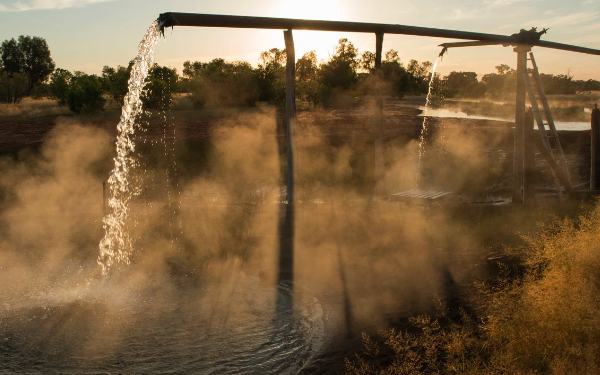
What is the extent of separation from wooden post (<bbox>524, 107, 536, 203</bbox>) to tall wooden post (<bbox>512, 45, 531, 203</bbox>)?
0.16 m

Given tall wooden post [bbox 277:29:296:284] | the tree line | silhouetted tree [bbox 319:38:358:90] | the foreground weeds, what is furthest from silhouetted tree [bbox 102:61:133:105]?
the foreground weeds

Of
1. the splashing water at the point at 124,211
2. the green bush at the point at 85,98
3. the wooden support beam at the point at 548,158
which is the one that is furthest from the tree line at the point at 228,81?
the wooden support beam at the point at 548,158

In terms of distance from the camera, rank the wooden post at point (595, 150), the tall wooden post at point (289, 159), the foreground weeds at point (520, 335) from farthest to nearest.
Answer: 1. the wooden post at point (595, 150)
2. the tall wooden post at point (289, 159)
3. the foreground weeds at point (520, 335)

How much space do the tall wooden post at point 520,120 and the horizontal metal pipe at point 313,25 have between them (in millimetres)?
268

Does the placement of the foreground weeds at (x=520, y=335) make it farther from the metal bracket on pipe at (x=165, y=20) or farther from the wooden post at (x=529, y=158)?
the metal bracket on pipe at (x=165, y=20)

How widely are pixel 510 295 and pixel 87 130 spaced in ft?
65.1

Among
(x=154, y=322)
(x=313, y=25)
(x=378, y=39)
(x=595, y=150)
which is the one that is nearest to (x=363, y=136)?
(x=595, y=150)

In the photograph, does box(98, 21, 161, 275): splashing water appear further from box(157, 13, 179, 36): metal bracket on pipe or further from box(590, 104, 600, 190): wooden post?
box(590, 104, 600, 190): wooden post

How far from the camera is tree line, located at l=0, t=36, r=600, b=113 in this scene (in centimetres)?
3088

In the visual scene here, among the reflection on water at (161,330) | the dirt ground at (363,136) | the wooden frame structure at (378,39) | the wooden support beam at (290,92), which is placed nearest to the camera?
the reflection on water at (161,330)

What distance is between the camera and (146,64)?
788 centimetres

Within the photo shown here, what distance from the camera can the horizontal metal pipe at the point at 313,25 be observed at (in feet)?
21.6

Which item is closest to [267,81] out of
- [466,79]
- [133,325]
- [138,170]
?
[138,170]

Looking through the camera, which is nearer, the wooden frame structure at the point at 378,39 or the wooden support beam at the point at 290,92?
the wooden frame structure at the point at 378,39
